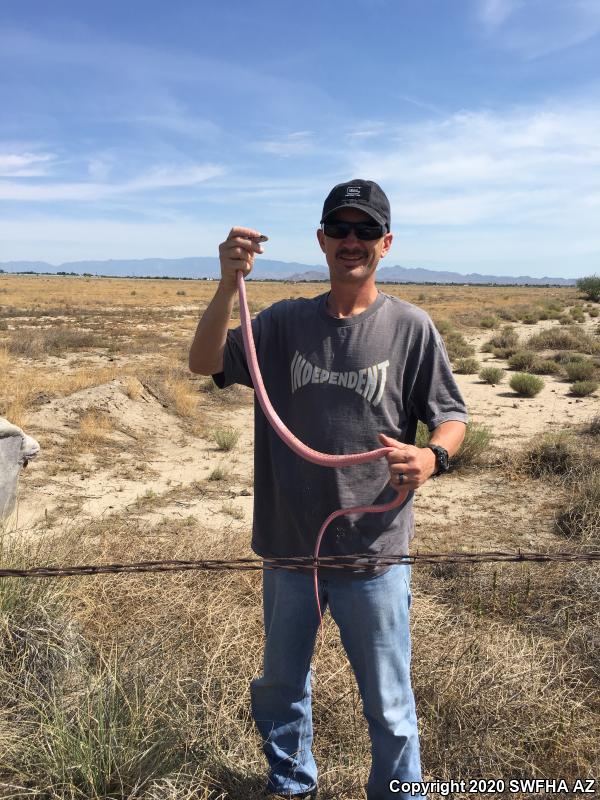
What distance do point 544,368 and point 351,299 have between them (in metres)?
15.6

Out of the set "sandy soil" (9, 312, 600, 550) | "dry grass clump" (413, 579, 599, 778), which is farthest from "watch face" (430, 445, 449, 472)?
"sandy soil" (9, 312, 600, 550)

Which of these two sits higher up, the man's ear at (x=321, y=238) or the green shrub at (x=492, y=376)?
the man's ear at (x=321, y=238)

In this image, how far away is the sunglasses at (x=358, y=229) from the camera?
2.07 m

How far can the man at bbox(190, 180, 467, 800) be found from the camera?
2.05m

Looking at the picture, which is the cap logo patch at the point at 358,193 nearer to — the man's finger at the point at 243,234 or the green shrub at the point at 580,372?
the man's finger at the point at 243,234

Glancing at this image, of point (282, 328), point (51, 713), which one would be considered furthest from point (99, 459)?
point (282, 328)

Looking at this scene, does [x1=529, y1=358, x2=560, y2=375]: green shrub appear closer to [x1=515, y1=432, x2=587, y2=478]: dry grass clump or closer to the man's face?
[x1=515, y1=432, x2=587, y2=478]: dry grass clump

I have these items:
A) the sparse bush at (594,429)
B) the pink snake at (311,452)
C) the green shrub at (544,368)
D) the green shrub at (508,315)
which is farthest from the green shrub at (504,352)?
the pink snake at (311,452)

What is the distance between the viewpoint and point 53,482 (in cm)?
751

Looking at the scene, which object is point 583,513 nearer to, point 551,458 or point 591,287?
point 551,458

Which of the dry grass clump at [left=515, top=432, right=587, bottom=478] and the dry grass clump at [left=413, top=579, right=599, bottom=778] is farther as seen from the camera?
the dry grass clump at [left=515, top=432, right=587, bottom=478]

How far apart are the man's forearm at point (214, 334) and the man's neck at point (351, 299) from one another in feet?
1.16

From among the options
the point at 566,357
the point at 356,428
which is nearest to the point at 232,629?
the point at 356,428

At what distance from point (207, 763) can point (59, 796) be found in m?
0.58
